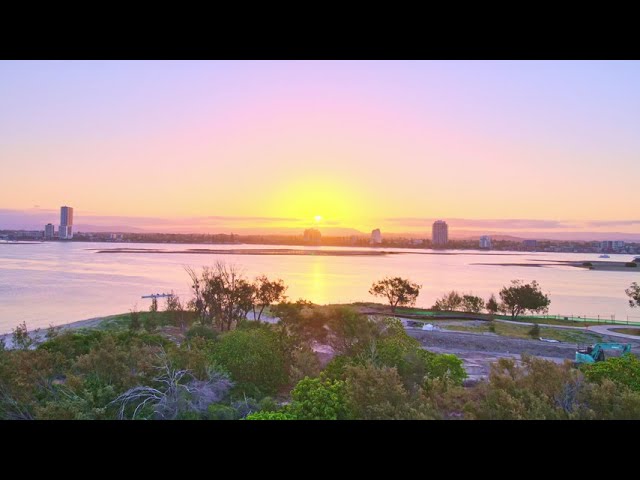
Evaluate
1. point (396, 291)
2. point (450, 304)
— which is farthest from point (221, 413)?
point (450, 304)

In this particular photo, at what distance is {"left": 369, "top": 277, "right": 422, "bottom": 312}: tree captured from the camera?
17750mm

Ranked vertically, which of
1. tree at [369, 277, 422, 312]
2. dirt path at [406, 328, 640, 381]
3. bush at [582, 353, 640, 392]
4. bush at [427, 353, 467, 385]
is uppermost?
bush at [582, 353, 640, 392]

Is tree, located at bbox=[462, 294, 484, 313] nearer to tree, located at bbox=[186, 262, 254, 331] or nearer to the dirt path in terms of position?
the dirt path

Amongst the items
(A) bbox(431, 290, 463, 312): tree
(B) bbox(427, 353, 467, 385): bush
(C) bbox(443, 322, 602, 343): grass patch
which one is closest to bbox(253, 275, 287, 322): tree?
(C) bbox(443, 322, 602, 343): grass patch

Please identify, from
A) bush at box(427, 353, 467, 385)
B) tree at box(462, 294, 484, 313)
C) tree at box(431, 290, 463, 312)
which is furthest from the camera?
tree at box(462, 294, 484, 313)

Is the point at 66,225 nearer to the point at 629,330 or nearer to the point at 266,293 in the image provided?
the point at 266,293

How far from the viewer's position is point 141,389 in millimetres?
4883

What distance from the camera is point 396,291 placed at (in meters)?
17.9

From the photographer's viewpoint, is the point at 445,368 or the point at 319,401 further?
the point at 445,368

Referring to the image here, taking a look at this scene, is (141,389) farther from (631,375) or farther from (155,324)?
(155,324)

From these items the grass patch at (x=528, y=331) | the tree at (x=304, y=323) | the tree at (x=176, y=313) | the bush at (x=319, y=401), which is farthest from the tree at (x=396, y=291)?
the bush at (x=319, y=401)

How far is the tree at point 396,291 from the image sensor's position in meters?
17.8
